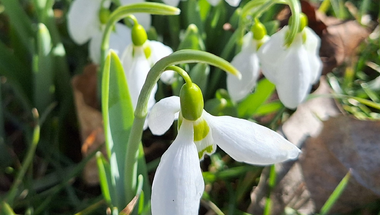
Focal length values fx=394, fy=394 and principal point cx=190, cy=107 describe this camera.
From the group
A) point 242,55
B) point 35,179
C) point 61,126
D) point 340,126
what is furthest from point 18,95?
point 340,126

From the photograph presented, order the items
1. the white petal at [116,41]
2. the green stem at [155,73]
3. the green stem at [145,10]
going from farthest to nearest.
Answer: the white petal at [116,41], the green stem at [145,10], the green stem at [155,73]

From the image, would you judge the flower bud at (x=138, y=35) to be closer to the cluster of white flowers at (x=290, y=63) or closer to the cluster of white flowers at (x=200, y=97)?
the cluster of white flowers at (x=200, y=97)

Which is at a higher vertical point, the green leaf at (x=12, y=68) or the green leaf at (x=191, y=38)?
the green leaf at (x=191, y=38)

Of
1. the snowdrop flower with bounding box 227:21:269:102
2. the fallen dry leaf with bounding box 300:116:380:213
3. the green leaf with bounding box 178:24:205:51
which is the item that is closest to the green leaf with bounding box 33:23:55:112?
the green leaf with bounding box 178:24:205:51

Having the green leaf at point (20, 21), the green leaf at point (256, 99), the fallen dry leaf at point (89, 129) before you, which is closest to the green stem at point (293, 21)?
the green leaf at point (256, 99)

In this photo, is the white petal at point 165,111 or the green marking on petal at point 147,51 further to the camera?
the green marking on petal at point 147,51
